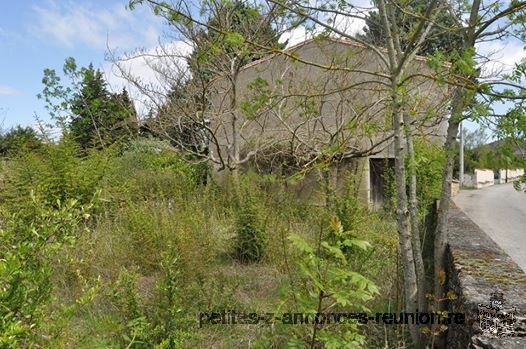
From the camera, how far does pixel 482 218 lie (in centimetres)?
1119

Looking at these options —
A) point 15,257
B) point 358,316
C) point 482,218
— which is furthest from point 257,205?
point 482,218

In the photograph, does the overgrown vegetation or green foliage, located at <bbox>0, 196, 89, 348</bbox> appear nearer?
green foliage, located at <bbox>0, 196, 89, 348</bbox>

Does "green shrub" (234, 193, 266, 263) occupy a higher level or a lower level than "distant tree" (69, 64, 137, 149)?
lower

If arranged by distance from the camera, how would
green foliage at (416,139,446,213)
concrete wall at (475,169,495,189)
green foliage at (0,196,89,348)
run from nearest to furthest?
green foliage at (0,196,89,348) < green foliage at (416,139,446,213) < concrete wall at (475,169,495,189)

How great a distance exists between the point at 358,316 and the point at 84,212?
7.32 feet

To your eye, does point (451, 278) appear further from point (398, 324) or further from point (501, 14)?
point (501, 14)

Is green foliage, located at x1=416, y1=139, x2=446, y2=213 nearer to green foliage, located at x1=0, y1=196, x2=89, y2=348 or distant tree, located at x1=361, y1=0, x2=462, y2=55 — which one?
distant tree, located at x1=361, y1=0, x2=462, y2=55

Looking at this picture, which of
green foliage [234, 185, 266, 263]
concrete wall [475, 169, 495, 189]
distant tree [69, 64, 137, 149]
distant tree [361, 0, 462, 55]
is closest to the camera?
distant tree [361, 0, 462, 55]

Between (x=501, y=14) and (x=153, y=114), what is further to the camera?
(x=153, y=114)

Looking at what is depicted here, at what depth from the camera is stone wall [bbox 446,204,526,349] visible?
1.88m

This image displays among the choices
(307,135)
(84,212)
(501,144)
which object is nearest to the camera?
(84,212)

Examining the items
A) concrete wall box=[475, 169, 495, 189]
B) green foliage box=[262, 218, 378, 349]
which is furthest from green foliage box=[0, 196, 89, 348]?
concrete wall box=[475, 169, 495, 189]

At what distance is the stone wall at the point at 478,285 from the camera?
1.88m

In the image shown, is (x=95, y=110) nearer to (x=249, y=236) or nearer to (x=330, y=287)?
(x=249, y=236)
